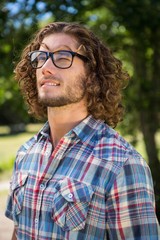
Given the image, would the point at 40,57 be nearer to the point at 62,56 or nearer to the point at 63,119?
the point at 62,56

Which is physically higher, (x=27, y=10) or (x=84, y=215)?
(x=27, y=10)

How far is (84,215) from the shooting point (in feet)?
6.29

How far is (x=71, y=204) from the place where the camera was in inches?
77.6

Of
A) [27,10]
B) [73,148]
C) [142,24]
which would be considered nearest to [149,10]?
[142,24]

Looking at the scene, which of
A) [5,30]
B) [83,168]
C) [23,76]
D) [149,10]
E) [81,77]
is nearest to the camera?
[83,168]

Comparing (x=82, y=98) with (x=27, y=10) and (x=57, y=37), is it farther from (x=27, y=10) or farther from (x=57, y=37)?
(x=27, y=10)

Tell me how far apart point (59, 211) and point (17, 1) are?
5185mm

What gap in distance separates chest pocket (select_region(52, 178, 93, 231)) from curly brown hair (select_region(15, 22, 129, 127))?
534 mm

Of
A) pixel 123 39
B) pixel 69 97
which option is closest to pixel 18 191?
pixel 69 97

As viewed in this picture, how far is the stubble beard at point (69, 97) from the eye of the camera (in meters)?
2.17

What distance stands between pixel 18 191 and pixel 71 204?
0.40m

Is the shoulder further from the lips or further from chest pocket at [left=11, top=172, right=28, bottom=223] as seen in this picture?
chest pocket at [left=11, top=172, right=28, bottom=223]

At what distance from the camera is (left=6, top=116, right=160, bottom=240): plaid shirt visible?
1880 millimetres

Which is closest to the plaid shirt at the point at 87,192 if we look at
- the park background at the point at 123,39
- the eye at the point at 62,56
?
the eye at the point at 62,56
